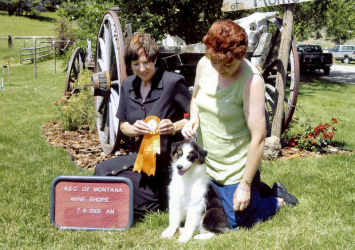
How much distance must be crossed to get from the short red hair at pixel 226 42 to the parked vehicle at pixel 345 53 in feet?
108

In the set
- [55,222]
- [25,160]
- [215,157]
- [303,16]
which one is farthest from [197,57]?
[303,16]

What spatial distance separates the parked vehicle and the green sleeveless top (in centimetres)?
3281

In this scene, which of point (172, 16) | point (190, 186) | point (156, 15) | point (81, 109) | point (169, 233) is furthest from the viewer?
point (172, 16)

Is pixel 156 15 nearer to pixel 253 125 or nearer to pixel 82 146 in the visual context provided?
pixel 82 146

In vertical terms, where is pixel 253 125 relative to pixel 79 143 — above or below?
above

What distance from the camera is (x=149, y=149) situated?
2.94 metres

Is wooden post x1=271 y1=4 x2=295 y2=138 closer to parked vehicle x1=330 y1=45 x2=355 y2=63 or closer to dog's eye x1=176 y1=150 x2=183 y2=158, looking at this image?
dog's eye x1=176 y1=150 x2=183 y2=158

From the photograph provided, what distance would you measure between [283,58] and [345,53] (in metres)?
30.9

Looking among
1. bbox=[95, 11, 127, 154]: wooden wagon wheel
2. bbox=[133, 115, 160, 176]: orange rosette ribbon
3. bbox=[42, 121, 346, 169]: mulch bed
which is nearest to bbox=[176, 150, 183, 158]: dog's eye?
bbox=[133, 115, 160, 176]: orange rosette ribbon

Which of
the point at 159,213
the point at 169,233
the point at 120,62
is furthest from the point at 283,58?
the point at 169,233

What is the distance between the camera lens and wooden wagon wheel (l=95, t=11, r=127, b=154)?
4.11 metres

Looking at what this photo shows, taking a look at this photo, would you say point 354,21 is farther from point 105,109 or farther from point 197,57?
point 105,109

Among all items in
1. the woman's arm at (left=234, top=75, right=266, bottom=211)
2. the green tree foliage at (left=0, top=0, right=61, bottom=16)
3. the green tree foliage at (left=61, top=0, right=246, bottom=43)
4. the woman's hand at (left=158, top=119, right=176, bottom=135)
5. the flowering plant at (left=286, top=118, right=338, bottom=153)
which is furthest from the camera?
the green tree foliage at (left=0, top=0, right=61, bottom=16)

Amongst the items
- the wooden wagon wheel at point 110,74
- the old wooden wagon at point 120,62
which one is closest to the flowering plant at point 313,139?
the old wooden wagon at point 120,62
